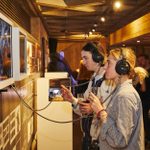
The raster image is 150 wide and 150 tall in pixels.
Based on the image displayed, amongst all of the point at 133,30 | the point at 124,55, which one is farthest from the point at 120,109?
the point at 133,30

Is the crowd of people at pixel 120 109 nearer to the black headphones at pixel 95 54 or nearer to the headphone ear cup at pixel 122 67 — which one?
the headphone ear cup at pixel 122 67

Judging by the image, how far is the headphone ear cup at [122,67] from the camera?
2.04 meters

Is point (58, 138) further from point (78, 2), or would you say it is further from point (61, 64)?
point (78, 2)

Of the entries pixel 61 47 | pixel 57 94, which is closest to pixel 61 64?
pixel 57 94

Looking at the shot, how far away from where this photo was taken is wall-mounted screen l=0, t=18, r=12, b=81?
1.78m

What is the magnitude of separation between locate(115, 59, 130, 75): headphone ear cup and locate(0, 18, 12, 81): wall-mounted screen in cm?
67

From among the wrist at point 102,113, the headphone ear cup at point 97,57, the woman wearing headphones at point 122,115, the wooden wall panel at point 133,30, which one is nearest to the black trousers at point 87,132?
the headphone ear cup at point 97,57

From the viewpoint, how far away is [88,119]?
278cm

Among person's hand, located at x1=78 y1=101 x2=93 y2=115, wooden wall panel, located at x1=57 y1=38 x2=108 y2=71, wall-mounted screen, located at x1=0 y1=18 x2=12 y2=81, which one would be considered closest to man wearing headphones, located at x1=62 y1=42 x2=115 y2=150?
person's hand, located at x1=78 y1=101 x2=93 y2=115

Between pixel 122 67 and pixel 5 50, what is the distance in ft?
2.34

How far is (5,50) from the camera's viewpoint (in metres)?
1.89

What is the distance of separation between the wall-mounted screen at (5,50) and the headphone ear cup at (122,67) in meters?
0.67

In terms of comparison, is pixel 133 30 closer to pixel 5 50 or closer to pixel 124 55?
pixel 124 55

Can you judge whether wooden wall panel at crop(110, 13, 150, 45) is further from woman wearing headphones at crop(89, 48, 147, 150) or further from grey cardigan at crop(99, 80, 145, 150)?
grey cardigan at crop(99, 80, 145, 150)
